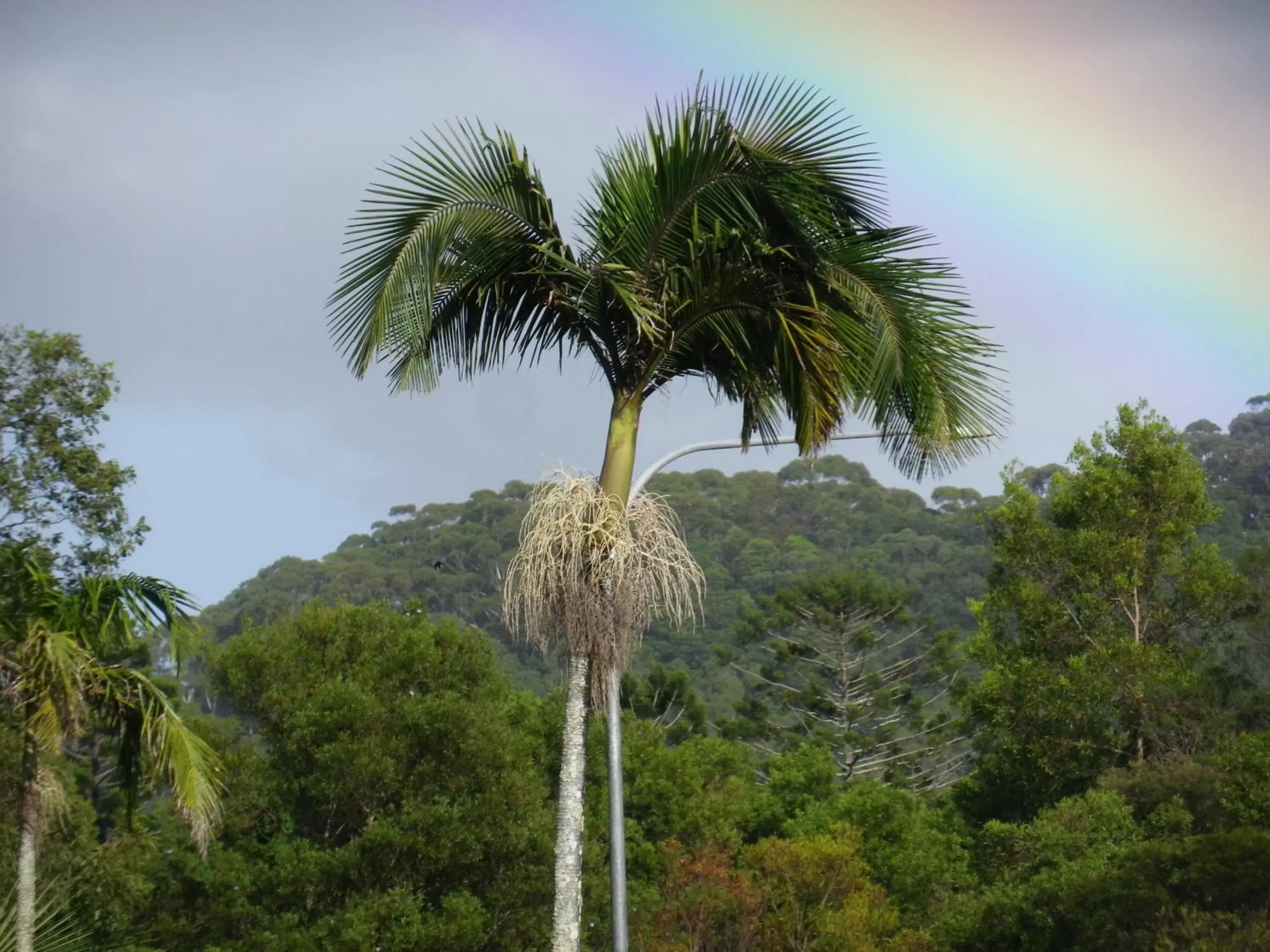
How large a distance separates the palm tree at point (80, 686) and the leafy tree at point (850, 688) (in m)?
34.4

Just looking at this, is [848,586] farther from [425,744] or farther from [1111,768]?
[425,744]

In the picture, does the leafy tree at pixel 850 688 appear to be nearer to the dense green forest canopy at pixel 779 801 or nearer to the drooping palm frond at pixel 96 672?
the dense green forest canopy at pixel 779 801

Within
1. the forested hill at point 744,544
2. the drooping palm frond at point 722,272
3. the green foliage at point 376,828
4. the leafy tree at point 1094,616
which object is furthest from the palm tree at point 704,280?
the forested hill at point 744,544

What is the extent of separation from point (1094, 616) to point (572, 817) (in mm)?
18798

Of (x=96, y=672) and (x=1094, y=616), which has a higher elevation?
(x=1094, y=616)

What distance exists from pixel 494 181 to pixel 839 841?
1664cm

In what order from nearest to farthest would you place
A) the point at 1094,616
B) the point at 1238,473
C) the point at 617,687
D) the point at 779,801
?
the point at 617,687, the point at 1094,616, the point at 779,801, the point at 1238,473

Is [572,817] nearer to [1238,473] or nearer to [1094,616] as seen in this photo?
[1094,616]

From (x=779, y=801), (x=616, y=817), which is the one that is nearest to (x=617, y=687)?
(x=616, y=817)

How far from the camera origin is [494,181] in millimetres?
7617

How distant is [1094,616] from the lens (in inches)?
958

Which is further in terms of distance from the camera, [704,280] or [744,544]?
[744,544]

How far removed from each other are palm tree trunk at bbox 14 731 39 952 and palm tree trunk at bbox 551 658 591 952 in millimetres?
3163

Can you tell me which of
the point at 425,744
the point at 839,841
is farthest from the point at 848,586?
the point at 425,744
